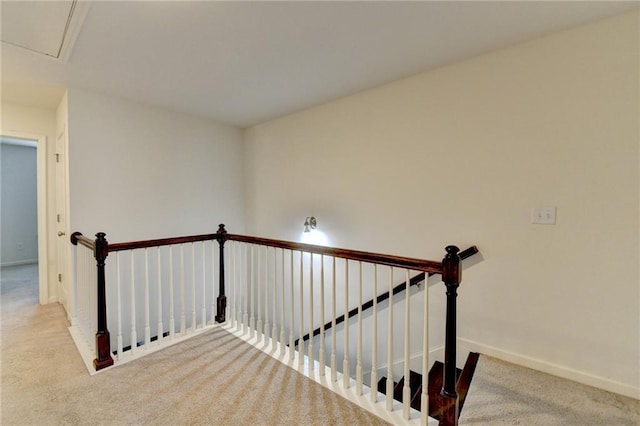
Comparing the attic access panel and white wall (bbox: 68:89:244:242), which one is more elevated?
the attic access panel

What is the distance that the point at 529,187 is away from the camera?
198 centimetres

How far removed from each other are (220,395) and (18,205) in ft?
20.6

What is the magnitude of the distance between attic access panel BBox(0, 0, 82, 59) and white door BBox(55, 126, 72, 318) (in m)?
1.01

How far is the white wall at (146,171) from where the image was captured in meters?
2.74

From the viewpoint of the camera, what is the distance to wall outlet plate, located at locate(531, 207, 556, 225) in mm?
1915

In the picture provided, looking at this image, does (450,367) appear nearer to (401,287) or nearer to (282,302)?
(401,287)

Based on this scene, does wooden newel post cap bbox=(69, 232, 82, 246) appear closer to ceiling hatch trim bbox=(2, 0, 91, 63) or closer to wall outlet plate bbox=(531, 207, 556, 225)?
ceiling hatch trim bbox=(2, 0, 91, 63)

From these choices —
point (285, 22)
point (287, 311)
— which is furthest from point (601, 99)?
point (287, 311)

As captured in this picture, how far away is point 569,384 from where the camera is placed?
1823 millimetres

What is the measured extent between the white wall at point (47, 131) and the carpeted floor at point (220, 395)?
1.35 meters

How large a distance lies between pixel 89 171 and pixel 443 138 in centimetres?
321

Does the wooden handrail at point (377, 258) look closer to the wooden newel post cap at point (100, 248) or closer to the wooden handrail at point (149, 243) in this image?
the wooden handrail at point (149, 243)

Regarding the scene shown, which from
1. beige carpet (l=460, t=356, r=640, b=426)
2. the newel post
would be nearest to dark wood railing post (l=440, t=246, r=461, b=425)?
beige carpet (l=460, t=356, r=640, b=426)

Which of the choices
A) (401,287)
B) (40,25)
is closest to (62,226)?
(40,25)
